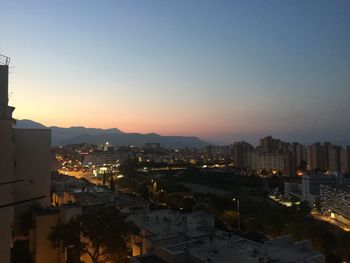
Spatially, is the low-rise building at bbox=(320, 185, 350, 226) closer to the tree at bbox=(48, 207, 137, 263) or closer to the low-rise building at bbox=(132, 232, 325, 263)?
the low-rise building at bbox=(132, 232, 325, 263)

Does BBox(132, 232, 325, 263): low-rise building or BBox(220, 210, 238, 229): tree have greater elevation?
BBox(132, 232, 325, 263): low-rise building

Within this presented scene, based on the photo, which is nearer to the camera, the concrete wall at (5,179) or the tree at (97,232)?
the concrete wall at (5,179)

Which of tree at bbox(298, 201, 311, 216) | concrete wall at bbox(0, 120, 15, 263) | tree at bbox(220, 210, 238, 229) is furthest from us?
tree at bbox(298, 201, 311, 216)

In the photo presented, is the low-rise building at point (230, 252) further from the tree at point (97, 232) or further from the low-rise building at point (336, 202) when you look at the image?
the low-rise building at point (336, 202)

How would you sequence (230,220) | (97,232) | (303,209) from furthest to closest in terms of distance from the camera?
1. (303,209)
2. (230,220)
3. (97,232)

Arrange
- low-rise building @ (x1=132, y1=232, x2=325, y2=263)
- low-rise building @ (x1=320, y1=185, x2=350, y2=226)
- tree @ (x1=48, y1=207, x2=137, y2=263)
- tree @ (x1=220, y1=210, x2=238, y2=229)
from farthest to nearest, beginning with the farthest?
1. low-rise building @ (x1=320, y1=185, x2=350, y2=226)
2. tree @ (x1=220, y1=210, x2=238, y2=229)
3. tree @ (x1=48, y1=207, x2=137, y2=263)
4. low-rise building @ (x1=132, y1=232, x2=325, y2=263)

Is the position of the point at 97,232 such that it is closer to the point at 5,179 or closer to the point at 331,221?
the point at 5,179

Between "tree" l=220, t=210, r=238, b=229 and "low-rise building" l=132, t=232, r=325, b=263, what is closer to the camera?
"low-rise building" l=132, t=232, r=325, b=263

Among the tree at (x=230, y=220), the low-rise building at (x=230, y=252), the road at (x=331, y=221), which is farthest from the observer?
the road at (x=331, y=221)

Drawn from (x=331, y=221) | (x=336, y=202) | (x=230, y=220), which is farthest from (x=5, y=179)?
(x=336, y=202)

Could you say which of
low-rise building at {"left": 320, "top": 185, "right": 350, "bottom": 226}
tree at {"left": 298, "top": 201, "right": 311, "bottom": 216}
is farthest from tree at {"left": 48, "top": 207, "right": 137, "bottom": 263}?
low-rise building at {"left": 320, "top": 185, "right": 350, "bottom": 226}

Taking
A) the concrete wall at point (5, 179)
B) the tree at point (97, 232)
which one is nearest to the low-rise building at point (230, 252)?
the tree at point (97, 232)

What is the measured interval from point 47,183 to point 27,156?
4.53 feet

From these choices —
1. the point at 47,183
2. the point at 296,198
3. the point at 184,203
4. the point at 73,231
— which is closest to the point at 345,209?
the point at 296,198
